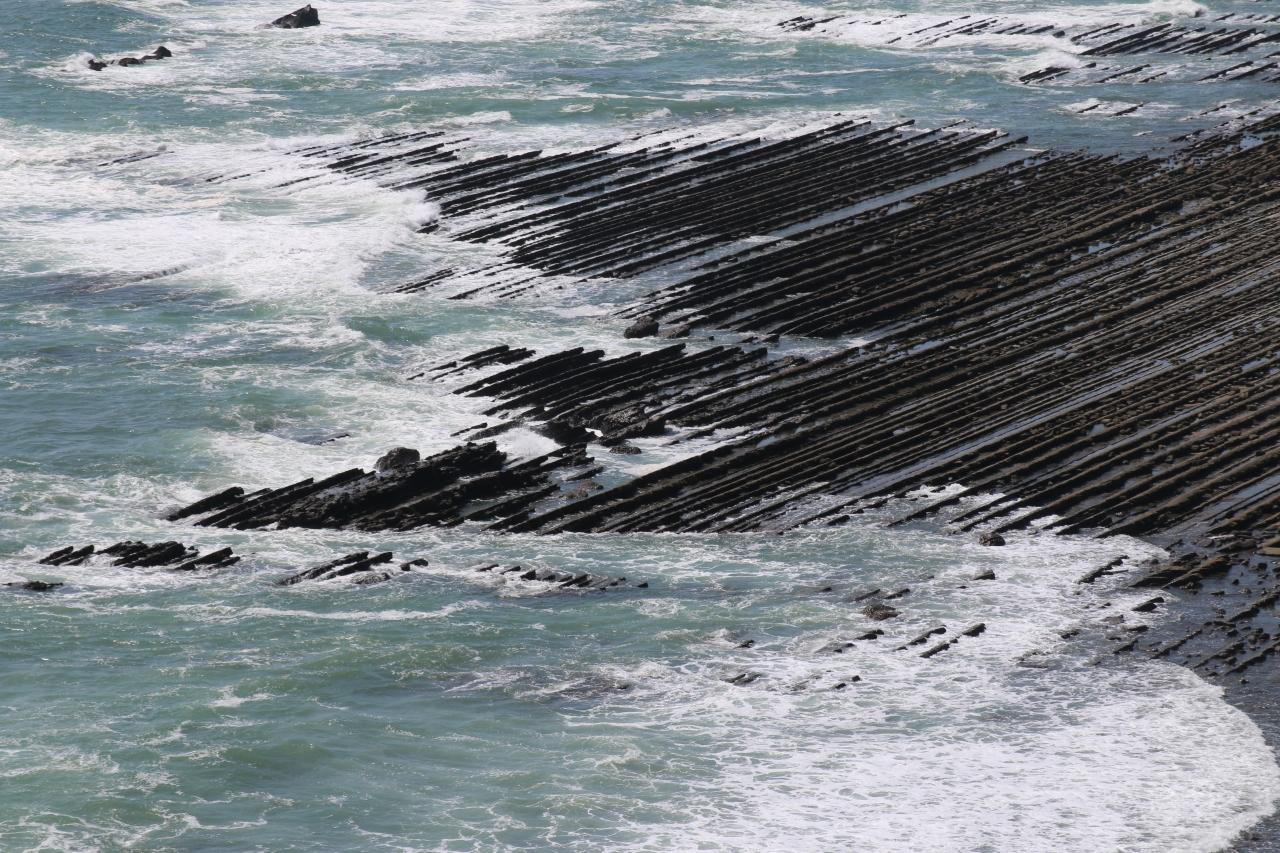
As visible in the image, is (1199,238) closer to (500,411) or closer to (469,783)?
(500,411)

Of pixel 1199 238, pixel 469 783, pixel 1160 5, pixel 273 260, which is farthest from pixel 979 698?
pixel 1160 5

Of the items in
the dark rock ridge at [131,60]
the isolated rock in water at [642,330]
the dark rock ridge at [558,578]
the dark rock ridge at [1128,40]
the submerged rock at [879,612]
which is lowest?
the submerged rock at [879,612]

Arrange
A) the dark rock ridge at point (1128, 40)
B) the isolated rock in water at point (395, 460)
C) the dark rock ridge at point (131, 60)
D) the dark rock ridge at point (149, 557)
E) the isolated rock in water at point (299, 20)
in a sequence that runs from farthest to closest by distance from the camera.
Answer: the isolated rock in water at point (299, 20), the dark rock ridge at point (131, 60), the dark rock ridge at point (1128, 40), the isolated rock in water at point (395, 460), the dark rock ridge at point (149, 557)

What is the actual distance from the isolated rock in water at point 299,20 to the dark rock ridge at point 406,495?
48583 mm

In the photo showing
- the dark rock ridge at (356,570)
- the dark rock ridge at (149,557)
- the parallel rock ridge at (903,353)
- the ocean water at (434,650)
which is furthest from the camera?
the parallel rock ridge at (903,353)

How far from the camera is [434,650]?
28.1 metres

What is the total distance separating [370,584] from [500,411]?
8.31m

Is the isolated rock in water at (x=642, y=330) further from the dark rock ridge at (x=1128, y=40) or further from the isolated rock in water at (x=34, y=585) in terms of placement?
the dark rock ridge at (x=1128, y=40)

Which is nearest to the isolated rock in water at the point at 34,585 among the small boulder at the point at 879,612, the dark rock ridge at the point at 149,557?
the dark rock ridge at the point at 149,557

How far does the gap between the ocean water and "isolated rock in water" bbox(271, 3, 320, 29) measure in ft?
94.4

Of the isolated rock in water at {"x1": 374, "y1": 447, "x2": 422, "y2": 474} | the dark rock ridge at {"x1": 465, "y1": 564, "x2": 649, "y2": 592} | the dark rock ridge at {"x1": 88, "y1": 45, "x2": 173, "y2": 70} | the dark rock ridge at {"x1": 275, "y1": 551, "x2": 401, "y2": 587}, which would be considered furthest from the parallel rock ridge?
the dark rock ridge at {"x1": 88, "y1": 45, "x2": 173, "y2": 70}

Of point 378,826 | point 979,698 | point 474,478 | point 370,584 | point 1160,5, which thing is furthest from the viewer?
point 1160,5

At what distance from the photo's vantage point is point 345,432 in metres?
37.2

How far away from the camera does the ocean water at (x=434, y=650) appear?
23.7 m
